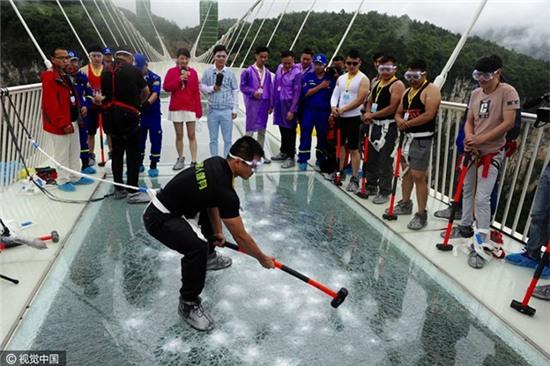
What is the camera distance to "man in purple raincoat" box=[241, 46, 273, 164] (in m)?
5.18

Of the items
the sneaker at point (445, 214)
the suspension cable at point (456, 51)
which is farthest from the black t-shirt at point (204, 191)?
the suspension cable at point (456, 51)

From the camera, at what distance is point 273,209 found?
3896 mm

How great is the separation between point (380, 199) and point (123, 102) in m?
2.63

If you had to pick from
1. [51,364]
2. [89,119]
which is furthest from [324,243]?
[89,119]

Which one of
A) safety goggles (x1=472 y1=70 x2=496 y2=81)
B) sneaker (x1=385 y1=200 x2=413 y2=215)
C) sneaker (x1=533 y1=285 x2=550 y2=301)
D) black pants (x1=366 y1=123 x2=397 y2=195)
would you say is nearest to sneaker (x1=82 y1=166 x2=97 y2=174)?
black pants (x1=366 y1=123 x2=397 y2=195)

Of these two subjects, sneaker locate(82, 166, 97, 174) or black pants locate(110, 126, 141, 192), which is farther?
sneaker locate(82, 166, 97, 174)

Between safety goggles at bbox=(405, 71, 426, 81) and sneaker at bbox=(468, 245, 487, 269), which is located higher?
safety goggles at bbox=(405, 71, 426, 81)

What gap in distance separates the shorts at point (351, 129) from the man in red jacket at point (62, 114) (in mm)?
2745

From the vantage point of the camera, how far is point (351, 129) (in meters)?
4.36

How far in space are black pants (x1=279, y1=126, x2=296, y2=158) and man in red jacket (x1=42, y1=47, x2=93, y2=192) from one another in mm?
2479

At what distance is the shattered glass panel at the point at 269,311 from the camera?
2.01m

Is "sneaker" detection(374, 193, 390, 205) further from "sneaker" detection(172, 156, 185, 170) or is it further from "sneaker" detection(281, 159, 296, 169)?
"sneaker" detection(172, 156, 185, 170)

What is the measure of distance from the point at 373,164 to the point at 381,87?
0.81 metres

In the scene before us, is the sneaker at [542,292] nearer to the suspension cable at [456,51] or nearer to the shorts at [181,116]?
the suspension cable at [456,51]
